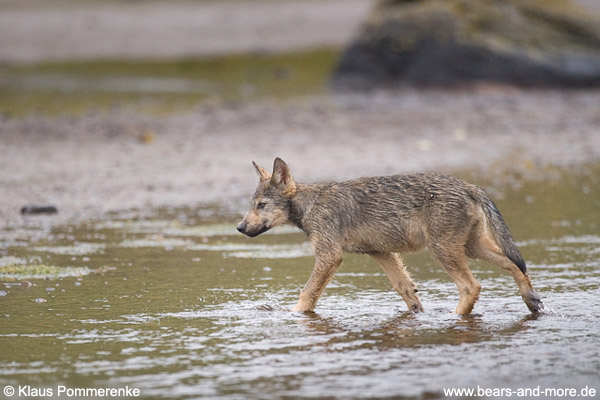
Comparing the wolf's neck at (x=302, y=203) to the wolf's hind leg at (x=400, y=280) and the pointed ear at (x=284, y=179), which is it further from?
the wolf's hind leg at (x=400, y=280)

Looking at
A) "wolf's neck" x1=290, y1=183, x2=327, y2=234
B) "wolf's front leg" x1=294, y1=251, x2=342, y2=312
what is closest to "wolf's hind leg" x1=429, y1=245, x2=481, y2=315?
"wolf's front leg" x1=294, y1=251, x2=342, y2=312

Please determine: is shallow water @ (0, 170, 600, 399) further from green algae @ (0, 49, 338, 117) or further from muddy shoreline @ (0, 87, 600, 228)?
green algae @ (0, 49, 338, 117)

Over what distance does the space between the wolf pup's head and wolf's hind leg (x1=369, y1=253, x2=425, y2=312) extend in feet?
3.00

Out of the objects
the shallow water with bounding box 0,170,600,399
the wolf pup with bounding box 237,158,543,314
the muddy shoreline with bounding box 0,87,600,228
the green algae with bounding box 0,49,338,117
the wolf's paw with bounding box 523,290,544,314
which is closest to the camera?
the shallow water with bounding box 0,170,600,399

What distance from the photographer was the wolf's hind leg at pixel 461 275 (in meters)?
7.98

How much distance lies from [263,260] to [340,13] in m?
25.3

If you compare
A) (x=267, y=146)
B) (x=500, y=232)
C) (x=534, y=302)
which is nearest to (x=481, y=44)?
(x=267, y=146)

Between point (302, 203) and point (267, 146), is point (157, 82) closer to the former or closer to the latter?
point (267, 146)

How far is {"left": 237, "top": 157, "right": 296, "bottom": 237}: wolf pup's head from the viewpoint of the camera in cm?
870

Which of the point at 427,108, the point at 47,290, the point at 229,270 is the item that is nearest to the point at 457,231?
the point at 229,270

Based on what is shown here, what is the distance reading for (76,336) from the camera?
24.3 ft

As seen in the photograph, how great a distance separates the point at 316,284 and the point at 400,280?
773mm

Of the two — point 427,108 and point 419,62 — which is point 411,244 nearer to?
point 427,108

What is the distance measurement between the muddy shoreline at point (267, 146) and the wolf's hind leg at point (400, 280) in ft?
15.6
